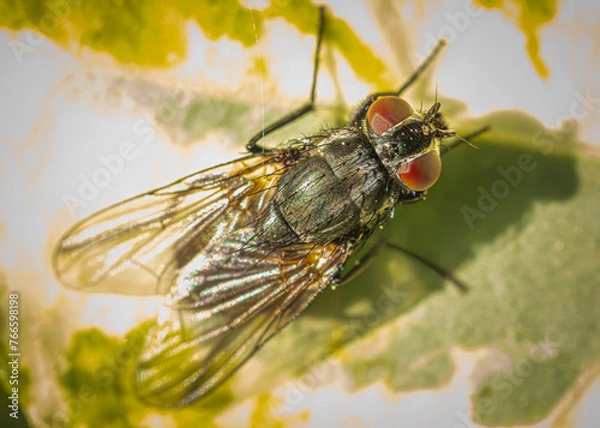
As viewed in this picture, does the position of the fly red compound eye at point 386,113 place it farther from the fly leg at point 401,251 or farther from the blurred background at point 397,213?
the fly leg at point 401,251

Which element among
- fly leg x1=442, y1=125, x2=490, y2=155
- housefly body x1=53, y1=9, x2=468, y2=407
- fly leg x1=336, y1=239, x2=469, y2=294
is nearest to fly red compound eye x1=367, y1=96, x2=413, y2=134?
housefly body x1=53, y1=9, x2=468, y2=407

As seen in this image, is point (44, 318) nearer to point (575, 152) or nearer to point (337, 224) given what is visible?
point (337, 224)

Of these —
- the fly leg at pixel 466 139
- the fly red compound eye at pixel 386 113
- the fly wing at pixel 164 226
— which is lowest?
the fly leg at pixel 466 139

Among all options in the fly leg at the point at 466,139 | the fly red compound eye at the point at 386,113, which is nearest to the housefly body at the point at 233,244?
the fly red compound eye at the point at 386,113

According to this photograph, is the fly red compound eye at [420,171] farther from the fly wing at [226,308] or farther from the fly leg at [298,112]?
the fly leg at [298,112]

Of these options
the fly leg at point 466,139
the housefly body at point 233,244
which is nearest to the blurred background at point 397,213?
the fly leg at point 466,139

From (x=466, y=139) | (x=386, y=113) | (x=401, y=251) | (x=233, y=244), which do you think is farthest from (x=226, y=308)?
(x=466, y=139)

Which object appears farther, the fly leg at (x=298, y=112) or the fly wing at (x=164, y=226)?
the fly leg at (x=298, y=112)

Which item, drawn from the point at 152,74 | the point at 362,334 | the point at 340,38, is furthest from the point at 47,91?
the point at 362,334

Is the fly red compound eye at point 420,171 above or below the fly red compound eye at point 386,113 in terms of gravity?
below
